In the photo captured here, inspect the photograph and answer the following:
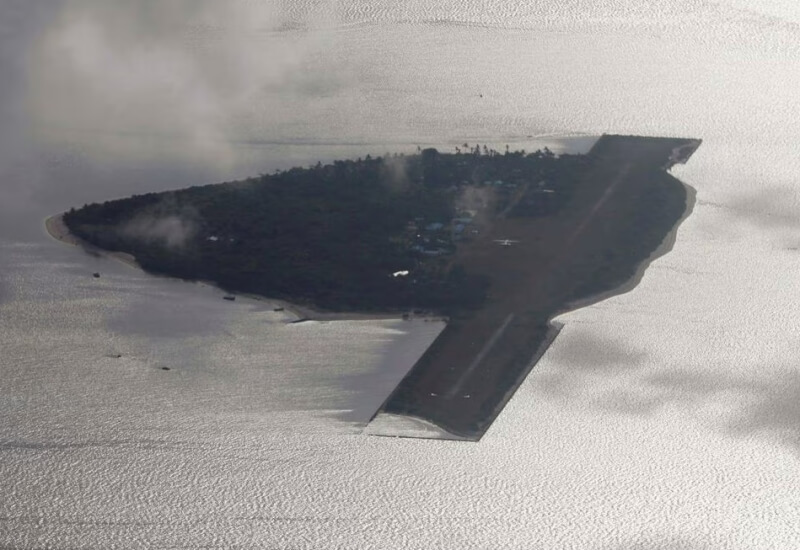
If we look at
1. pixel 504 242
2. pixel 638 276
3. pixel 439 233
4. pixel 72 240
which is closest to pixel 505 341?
pixel 638 276

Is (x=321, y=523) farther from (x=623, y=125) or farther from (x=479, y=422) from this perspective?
(x=623, y=125)

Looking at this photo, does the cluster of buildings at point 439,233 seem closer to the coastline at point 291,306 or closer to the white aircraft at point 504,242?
the white aircraft at point 504,242

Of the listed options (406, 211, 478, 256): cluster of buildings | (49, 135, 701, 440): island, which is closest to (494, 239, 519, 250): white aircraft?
(49, 135, 701, 440): island

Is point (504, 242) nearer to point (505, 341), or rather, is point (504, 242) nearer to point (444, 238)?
point (444, 238)

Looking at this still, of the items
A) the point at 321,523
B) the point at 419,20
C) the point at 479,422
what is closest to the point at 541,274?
the point at 479,422

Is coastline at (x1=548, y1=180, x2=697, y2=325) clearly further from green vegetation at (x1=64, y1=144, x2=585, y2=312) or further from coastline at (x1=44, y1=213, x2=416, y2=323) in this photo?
coastline at (x1=44, y1=213, x2=416, y2=323)

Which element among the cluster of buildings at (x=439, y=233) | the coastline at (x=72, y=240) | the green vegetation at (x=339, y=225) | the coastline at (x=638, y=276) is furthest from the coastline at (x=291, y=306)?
the cluster of buildings at (x=439, y=233)
